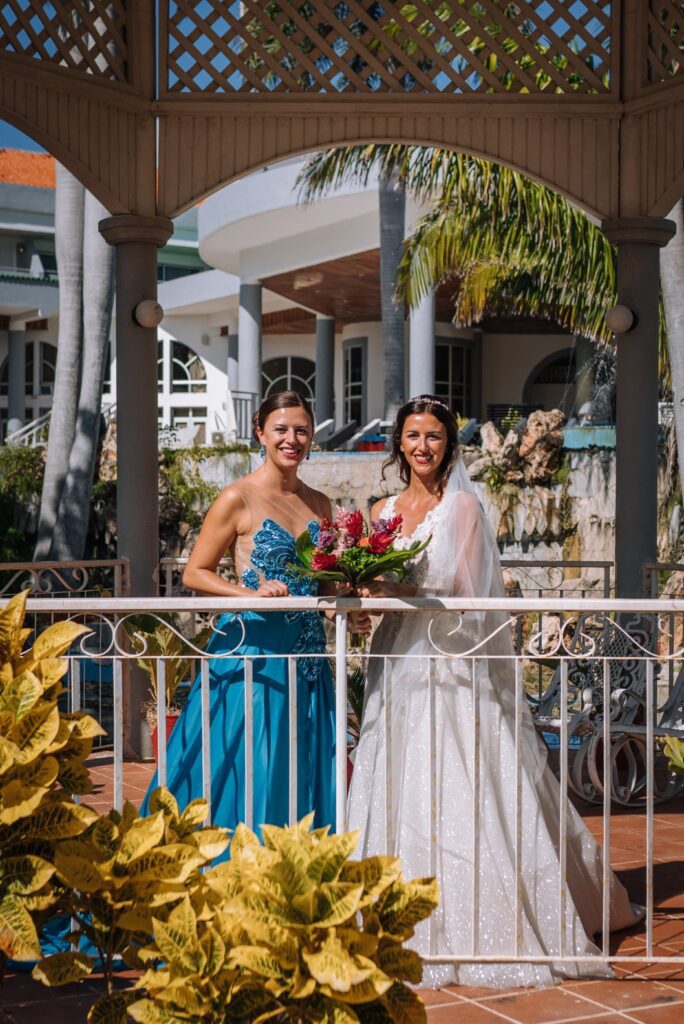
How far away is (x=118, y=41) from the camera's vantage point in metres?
6.29

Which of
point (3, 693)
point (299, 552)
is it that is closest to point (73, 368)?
point (299, 552)

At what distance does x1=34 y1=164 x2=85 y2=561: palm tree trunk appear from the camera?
12.2 m

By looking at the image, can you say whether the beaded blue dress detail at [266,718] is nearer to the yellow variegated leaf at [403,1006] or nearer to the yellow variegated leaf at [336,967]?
the yellow variegated leaf at [403,1006]

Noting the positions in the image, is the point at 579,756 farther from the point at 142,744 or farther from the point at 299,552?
the point at 299,552

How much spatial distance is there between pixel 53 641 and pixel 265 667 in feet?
5.89

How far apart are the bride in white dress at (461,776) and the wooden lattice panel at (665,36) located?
296cm

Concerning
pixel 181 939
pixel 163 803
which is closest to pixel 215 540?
pixel 163 803

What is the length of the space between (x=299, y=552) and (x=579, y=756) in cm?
276

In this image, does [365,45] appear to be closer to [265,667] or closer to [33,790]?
[265,667]

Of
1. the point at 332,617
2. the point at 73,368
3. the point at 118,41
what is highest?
the point at 118,41

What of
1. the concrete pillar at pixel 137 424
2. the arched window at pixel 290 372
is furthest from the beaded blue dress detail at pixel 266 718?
the arched window at pixel 290 372

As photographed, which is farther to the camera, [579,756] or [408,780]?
[579,756]

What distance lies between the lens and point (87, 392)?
1273 centimetres

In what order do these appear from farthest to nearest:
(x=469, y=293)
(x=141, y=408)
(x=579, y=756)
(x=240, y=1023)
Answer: (x=469, y=293) < (x=141, y=408) < (x=579, y=756) < (x=240, y=1023)
